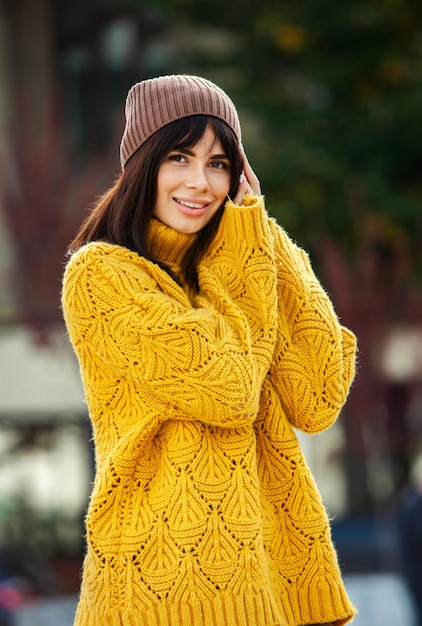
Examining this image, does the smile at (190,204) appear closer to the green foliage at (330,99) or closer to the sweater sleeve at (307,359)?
the sweater sleeve at (307,359)

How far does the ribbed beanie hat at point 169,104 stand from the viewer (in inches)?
121

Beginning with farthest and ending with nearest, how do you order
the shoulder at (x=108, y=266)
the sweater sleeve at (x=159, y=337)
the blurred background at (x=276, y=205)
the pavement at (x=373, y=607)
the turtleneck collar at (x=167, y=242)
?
1. the blurred background at (x=276, y=205)
2. the pavement at (x=373, y=607)
3. the turtleneck collar at (x=167, y=242)
4. the shoulder at (x=108, y=266)
5. the sweater sleeve at (x=159, y=337)

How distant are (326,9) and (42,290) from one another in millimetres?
4406

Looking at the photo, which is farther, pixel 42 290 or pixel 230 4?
pixel 230 4

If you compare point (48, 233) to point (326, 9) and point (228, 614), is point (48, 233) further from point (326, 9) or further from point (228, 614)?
point (228, 614)

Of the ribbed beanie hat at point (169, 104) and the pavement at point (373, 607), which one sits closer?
the ribbed beanie hat at point (169, 104)

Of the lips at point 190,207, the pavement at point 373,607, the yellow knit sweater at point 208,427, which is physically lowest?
the pavement at point 373,607

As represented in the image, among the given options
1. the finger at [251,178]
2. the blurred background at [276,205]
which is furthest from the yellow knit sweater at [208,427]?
the blurred background at [276,205]

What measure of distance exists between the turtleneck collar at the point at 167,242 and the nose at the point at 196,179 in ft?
0.43

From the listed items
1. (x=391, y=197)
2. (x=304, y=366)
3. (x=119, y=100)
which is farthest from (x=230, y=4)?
(x=304, y=366)

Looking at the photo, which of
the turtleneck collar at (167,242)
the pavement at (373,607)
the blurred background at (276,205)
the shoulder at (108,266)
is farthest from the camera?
the blurred background at (276,205)

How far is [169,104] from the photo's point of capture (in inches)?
121

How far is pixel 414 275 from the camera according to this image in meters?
13.2

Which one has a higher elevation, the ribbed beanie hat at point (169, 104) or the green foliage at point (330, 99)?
the green foliage at point (330, 99)
